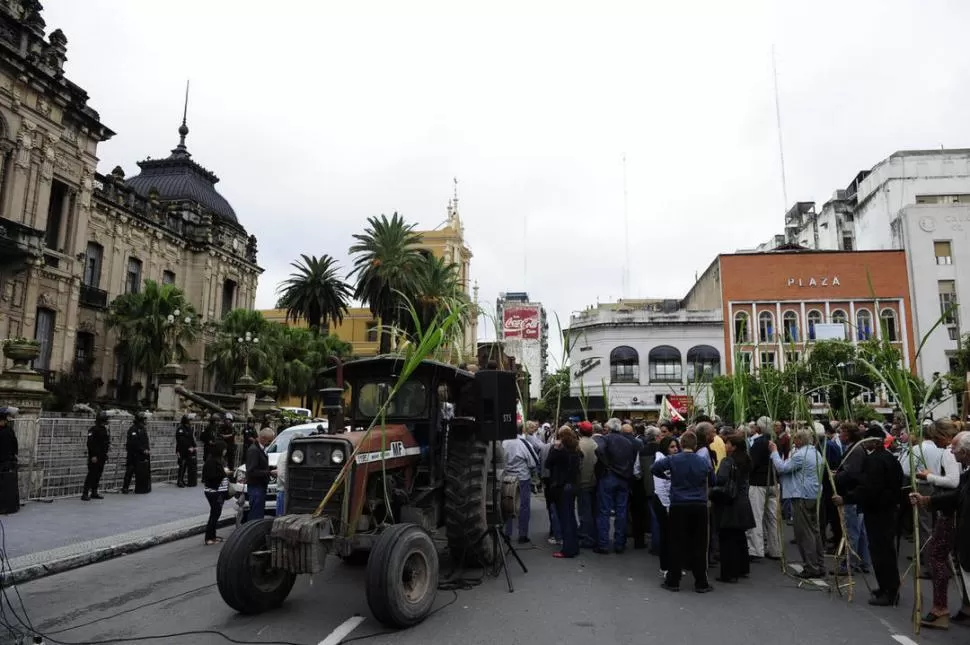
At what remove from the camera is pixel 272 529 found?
6039 mm

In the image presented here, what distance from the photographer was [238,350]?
38.3m

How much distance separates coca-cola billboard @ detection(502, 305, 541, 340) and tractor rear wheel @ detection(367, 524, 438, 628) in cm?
6359

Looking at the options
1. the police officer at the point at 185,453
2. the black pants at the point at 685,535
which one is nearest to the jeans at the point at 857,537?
the black pants at the point at 685,535

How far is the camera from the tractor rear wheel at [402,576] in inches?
229

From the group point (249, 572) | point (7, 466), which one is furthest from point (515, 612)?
point (7, 466)

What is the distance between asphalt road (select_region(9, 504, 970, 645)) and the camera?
5.90 metres

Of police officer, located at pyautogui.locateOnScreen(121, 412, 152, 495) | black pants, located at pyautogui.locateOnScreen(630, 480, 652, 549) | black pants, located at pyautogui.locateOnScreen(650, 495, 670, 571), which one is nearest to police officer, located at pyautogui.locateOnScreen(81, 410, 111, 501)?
police officer, located at pyautogui.locateOnScreen(121, 412, 152, 495)

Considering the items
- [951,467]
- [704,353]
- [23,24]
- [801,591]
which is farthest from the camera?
[704,353]

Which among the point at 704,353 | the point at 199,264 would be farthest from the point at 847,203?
the point at 199,264

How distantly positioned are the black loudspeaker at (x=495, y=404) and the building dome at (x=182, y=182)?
137 feet

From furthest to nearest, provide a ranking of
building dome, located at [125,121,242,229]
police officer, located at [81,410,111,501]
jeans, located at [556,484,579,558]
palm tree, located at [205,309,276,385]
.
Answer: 1. building dome, located at [125,121,242,229]
2. palm tree, located at [205,309,276,385]
3. police officer, located at [81,410,111,501]
4. jeans, located at [556,484,579,558]

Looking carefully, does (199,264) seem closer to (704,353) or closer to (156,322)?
(156,322)

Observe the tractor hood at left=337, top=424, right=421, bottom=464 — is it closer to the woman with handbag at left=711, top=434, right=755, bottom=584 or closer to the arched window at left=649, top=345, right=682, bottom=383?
the woman with handbag at left=711, top=434, right=755, bottom=584

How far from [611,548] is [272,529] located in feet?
20.0
